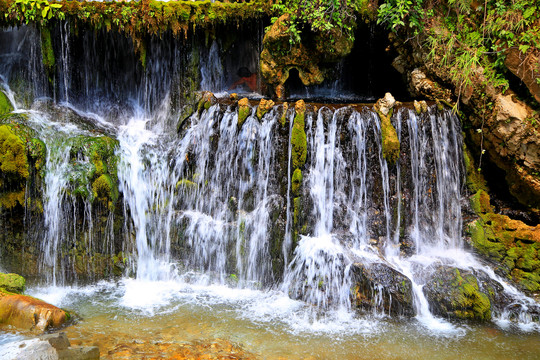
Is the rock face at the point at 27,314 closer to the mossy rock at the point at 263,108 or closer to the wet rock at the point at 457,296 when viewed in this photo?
the mossy rock at the point at 263,108

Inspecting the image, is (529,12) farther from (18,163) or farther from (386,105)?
(18,163)

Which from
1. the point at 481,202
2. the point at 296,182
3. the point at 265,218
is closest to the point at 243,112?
the point at 296,182

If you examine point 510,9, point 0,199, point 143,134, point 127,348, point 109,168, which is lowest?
point 127,348

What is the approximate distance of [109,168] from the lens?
23.3ft

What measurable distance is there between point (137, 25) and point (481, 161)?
281 inches

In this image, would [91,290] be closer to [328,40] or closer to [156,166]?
[156,166]

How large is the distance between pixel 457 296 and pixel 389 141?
105 inches

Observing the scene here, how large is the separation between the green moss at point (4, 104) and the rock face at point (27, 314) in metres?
4.47

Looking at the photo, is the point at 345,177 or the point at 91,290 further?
the point at 345,177

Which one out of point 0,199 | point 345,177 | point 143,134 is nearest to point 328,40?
point 345,177

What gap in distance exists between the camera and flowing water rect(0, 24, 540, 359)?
6133 millimetres

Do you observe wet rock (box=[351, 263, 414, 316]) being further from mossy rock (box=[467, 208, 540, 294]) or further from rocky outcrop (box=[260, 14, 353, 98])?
rocky outcrop (box=[260, 14, 353, 98])

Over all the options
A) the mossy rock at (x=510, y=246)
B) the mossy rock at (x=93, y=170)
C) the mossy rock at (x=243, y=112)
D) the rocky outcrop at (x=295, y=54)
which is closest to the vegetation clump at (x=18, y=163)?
the mossy rock at (x=93, y=170)

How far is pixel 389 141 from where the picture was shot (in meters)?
6.88
